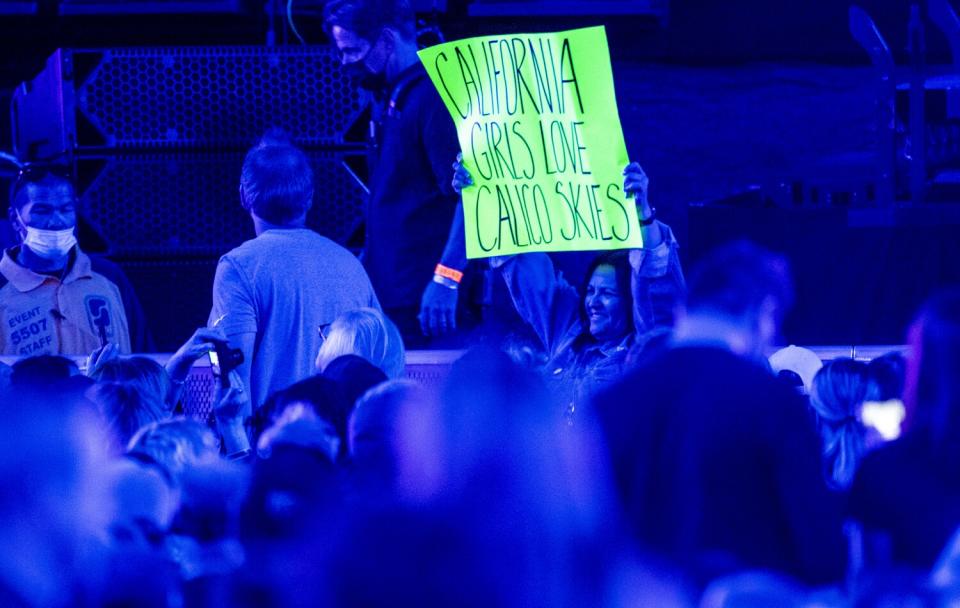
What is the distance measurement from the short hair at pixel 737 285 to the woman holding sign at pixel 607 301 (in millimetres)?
1663

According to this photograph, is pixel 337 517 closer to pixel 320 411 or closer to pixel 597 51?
pixel 320 411

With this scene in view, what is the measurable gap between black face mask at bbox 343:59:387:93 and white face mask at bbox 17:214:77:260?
93 centimetres

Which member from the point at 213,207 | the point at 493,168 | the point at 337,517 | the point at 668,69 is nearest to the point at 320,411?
the point at 337,517

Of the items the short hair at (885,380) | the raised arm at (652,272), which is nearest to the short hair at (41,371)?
the short hair at (885,380)

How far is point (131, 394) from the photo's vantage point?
354cm

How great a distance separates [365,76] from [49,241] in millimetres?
1026

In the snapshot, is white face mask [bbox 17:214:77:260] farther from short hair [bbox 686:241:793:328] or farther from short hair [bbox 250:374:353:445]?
short hair [bbox 686:241:793:328]

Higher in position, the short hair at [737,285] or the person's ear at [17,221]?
the short hair at [737,285]

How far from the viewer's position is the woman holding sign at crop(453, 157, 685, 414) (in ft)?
16.6

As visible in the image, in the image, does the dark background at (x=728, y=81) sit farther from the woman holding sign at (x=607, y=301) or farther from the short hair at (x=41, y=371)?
the short hair at (x=41, y=371)

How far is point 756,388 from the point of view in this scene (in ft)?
9.86

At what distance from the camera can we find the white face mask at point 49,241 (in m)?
5.11

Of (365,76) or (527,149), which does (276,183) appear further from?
(527,149)

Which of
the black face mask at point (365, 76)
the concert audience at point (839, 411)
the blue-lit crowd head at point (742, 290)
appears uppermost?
the black face mask at point (365, 76)
